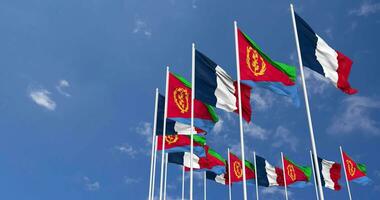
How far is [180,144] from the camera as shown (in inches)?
886

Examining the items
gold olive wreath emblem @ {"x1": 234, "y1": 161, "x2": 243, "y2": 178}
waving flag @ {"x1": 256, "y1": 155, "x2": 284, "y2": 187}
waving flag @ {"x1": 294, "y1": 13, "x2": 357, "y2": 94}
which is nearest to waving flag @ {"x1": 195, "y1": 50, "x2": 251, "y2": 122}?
waving flag @ {"x1": 294, "y1": 13, "x2": 357, "y2": 94}

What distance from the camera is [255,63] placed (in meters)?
15.8

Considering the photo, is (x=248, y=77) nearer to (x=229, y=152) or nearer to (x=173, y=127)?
(x=173, y=127)

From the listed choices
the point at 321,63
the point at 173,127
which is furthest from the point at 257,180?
the point at 321,63

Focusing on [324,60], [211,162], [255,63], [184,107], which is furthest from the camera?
[211,162]

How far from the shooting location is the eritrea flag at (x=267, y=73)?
15430 mm

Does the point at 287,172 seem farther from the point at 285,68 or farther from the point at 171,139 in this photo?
the point at 285,68

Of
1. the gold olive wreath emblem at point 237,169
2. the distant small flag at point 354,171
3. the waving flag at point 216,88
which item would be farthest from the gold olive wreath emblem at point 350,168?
the waving flag at point 216,88

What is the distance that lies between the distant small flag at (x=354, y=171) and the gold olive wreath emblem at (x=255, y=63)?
2317 centimetres

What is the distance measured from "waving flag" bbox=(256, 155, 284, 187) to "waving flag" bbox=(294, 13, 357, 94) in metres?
18.3

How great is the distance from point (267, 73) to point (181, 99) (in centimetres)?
580

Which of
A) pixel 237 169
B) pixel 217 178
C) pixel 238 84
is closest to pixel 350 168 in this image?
pixel 237 169

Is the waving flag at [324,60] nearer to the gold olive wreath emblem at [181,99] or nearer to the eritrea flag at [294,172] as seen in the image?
the gold olive wreath emblem at [181,99]

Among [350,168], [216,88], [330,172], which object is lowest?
[216,88]
